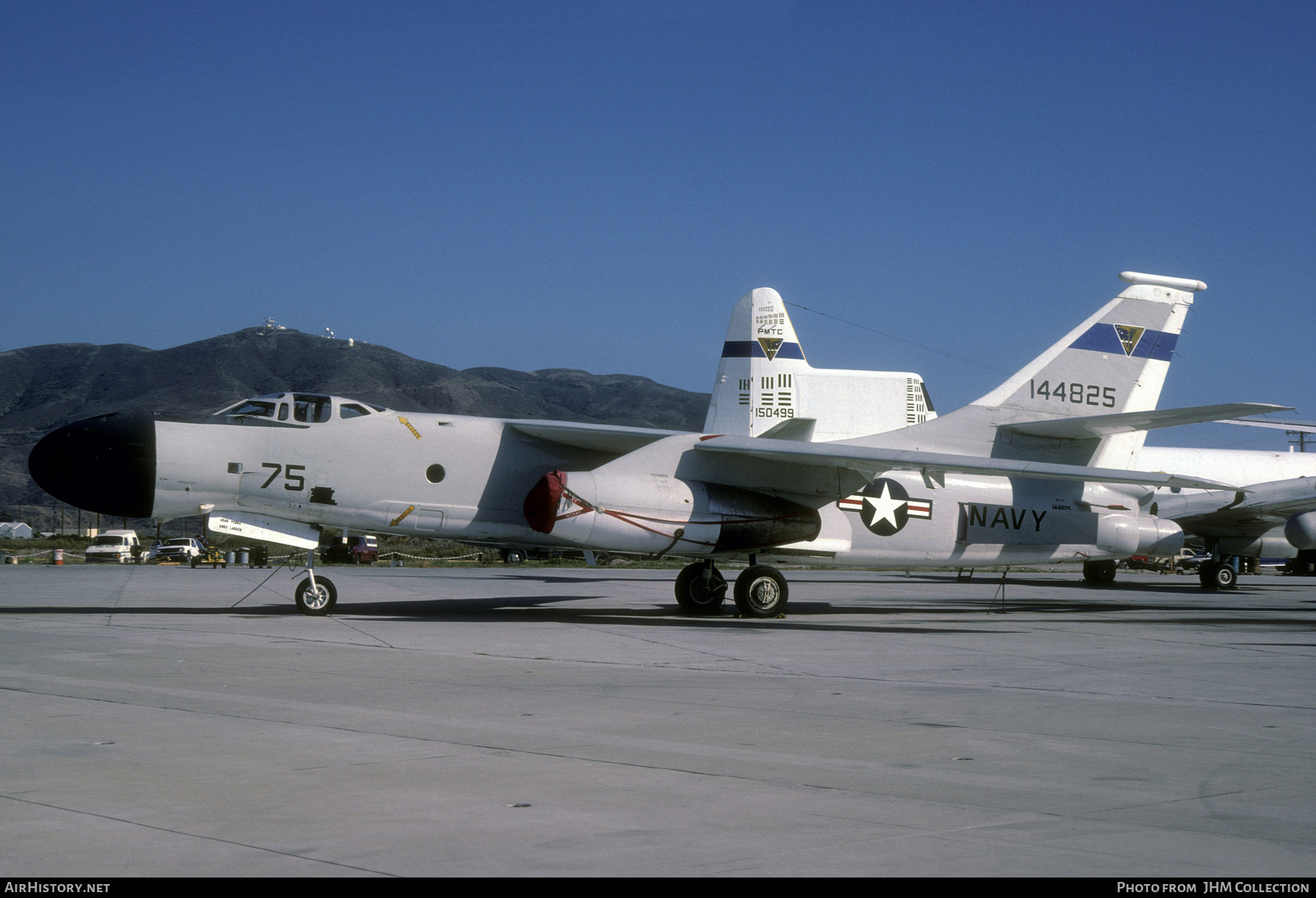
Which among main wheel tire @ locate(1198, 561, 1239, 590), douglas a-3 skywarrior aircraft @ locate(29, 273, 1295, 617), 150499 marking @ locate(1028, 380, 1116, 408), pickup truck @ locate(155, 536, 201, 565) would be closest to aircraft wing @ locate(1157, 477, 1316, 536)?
main wheel tire @ locate(1198, 561, 1239, 590)

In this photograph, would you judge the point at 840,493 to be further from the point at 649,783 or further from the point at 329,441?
the point at 649,783

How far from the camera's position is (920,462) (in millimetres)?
15492

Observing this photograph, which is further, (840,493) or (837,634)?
(840,493)

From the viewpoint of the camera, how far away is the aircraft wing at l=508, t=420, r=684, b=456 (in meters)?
16.6

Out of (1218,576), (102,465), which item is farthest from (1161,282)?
(102,465)

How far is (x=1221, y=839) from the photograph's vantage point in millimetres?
4387

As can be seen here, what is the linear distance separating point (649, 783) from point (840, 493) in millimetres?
12687

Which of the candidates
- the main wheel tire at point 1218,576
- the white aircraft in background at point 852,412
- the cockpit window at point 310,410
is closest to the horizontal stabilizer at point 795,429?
the white aircraft in background at point 852,412

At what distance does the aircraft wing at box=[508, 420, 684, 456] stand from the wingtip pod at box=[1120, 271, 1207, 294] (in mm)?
9239

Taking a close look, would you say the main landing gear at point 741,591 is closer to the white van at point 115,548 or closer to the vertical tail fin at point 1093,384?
the vertical tail fin at point 1093,384

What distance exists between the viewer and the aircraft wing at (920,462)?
613 inches

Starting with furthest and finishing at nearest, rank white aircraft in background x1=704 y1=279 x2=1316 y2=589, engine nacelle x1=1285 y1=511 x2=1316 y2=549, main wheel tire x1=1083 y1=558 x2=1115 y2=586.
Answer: main wheel tire x1=1083 y1=558 x2=1115 y2=586 → white aircraft in background x1=704 y1=279 x2=1316 y2=589 → engine nacelle x1=1285 y1=511 x2=1316 y2=549

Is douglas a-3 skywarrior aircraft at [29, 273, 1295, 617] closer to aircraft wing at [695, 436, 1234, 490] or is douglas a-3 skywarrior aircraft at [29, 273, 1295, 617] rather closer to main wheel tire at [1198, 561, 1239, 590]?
aircraft wing at [695, 436, 1234, 490]
